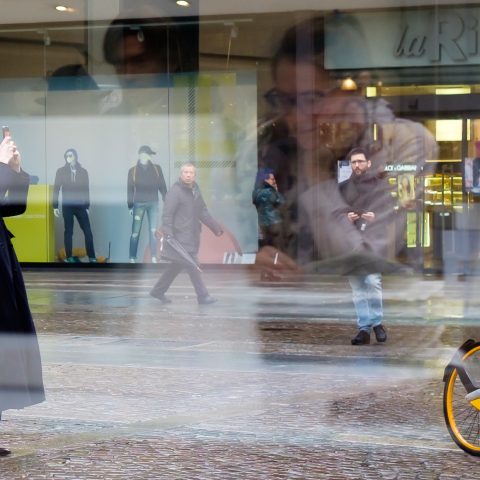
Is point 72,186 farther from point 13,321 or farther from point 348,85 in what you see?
point 13,321

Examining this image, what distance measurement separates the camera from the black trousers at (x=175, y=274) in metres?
13.0

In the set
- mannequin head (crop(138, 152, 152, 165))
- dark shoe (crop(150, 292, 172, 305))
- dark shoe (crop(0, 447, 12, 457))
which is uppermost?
mannequin head (crop(138, 152, 152, 165))

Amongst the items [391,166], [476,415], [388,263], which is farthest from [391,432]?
[391,166]

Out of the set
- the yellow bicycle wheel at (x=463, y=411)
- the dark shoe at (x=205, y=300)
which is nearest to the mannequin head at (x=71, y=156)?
the dark shoe at (x=205, y=300)

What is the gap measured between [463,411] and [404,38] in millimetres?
12228

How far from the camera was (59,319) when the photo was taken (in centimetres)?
1170

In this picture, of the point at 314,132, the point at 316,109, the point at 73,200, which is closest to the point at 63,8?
the point at 73,200

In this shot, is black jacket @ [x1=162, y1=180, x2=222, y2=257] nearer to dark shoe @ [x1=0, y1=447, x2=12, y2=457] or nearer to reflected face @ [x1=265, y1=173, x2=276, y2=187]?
reflected face @ [x1=265, y1=173, x2=276, y2=187]

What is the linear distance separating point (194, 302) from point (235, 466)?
321 inches

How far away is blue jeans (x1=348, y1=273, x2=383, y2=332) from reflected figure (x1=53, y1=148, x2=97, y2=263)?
31.1 ft

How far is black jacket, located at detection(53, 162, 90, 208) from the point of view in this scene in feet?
60.2

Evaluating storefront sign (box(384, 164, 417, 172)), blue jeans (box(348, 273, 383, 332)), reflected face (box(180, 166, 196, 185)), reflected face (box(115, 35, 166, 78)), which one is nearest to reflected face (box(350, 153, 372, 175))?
blue jeans (box(348, 273, 383, 332))

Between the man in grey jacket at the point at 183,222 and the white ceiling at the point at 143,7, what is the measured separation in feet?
17.3

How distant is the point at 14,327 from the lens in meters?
5.32
